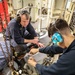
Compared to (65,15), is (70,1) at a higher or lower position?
higher

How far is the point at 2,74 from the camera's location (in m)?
1.74

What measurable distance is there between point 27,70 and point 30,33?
0.87 meters

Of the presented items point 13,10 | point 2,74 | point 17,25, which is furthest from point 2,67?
point 13,10

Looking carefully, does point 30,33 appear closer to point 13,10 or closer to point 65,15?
point 65,15

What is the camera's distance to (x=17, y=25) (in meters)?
2.06

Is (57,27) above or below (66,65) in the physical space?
above

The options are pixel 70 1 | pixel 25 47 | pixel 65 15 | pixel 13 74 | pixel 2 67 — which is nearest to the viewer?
pixel 13 74

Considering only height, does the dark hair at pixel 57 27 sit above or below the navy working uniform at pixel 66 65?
above

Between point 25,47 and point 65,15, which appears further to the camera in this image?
point 65,15

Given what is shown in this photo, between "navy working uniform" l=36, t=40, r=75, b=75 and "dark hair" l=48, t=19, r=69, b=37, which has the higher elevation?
"dark hair" l=48, t=19, r=69, b=37

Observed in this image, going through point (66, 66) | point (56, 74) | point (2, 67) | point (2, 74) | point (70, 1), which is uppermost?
point (70, 1)

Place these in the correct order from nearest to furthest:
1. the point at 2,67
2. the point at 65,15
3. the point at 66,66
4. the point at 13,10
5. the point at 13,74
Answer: the point at 66,66 < the point at 13,74 < the point at 2,67 < the point at 65,15 < the point at 13,10

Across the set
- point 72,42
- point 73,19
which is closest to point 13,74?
point 72,42

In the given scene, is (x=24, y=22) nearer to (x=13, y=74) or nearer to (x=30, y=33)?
(x=30, y=33)
